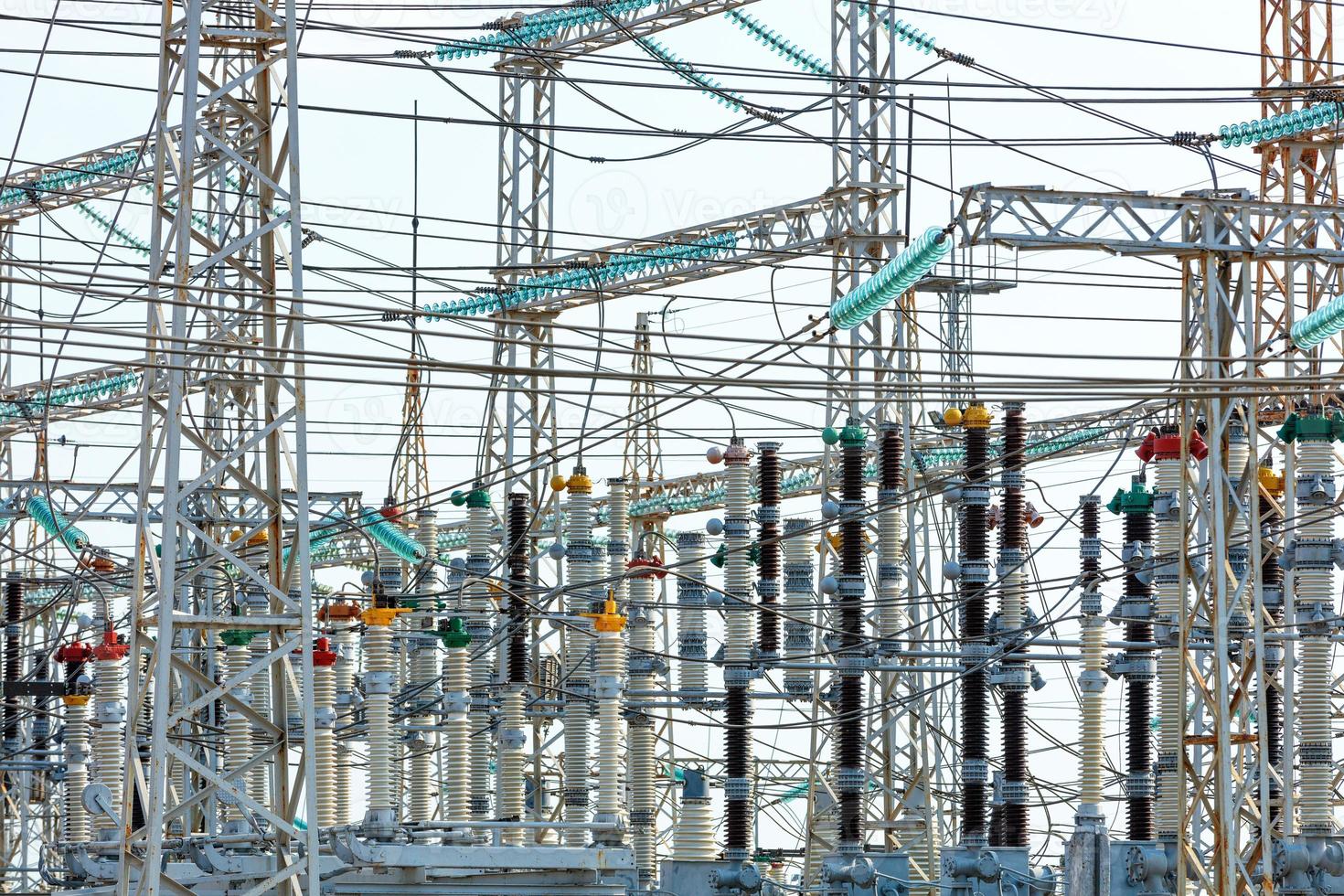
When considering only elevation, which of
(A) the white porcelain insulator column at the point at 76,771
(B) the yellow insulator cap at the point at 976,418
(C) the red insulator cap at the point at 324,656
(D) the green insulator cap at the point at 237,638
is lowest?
(A) the white porcelain insulator column at the point at 76,771

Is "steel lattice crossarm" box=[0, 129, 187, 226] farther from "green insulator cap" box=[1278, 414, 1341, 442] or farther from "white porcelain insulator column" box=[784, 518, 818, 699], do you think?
"green insulator cap" box=[1278, 414, 1341, 442]

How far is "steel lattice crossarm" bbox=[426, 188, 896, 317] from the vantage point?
680 inches

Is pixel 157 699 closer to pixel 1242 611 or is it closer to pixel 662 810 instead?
pixel 1242 611

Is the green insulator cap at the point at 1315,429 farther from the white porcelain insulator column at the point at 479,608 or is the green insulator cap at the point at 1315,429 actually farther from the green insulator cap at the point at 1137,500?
→ the white porcelain insulator column at the point at 479,608

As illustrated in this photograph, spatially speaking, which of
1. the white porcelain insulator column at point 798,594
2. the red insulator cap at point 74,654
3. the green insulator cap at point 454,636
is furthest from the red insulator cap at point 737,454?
the red insulator cap at point 74,654

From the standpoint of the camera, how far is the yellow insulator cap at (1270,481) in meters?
15.0

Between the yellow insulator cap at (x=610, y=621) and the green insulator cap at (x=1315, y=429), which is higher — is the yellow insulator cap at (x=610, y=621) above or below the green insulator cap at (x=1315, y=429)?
below

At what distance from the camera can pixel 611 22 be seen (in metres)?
19.4

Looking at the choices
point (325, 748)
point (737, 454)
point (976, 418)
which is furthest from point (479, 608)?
point (976, 418)

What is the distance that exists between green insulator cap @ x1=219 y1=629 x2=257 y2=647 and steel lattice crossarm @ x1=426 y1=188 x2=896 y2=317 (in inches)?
132

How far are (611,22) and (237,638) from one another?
6.43 meters

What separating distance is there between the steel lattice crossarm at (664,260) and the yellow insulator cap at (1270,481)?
375 centimetres

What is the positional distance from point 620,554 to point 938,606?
A: 3.01 metres

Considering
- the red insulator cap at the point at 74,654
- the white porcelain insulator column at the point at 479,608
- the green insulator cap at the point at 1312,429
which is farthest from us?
the red insulator cap at the point at 74,654
